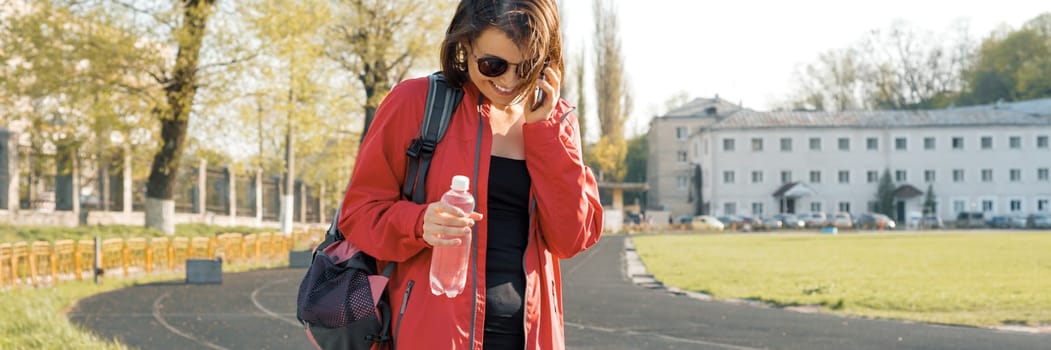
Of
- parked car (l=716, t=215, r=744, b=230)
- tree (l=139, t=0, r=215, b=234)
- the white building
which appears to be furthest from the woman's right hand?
the white building

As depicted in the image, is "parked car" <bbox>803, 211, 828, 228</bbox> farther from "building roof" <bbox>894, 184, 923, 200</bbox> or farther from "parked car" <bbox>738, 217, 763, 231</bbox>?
"building roof" <bbox>894, 184, 923, 200</bbox>

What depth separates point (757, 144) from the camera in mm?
97438

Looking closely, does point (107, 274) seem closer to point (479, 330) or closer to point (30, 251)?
point (30, 251)

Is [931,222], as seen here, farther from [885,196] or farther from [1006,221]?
[885,196]

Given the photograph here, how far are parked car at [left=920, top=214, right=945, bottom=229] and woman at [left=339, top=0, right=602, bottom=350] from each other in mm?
87346

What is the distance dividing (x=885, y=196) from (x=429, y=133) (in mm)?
95804

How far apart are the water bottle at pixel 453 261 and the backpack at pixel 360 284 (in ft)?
0.59

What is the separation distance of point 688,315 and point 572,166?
1167 cm

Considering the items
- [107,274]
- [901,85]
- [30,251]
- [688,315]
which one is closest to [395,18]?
[107,274]

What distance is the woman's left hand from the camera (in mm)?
3406

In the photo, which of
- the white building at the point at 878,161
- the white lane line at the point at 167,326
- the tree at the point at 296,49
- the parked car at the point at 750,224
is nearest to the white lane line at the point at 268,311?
the white lane line at the point at 167,326

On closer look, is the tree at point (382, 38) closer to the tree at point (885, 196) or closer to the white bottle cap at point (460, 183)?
A: the white bottle cap at point (460, 183)

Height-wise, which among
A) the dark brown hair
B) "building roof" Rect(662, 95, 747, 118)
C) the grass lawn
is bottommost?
the grass lawn

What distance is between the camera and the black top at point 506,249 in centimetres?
330
